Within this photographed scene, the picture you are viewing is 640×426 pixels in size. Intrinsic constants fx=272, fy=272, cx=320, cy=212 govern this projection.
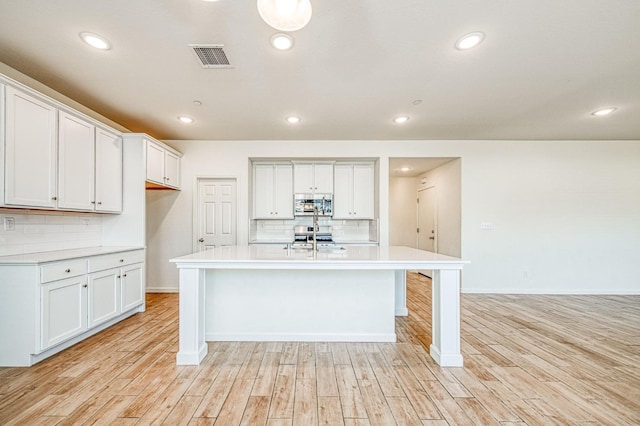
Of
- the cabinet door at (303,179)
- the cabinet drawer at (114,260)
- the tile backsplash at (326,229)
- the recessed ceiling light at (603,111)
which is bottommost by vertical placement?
the cabinet drawer at (114,260)

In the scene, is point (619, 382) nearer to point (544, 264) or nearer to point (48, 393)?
point (544, 264)

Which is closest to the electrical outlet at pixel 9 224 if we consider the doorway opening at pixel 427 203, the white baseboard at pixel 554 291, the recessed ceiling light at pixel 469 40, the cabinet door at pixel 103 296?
the cabinet door at pixel 103 296

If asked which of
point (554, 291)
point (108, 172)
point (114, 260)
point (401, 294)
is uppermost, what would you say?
point (108, 172)

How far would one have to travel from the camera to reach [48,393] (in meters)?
1.84

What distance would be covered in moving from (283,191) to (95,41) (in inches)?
123

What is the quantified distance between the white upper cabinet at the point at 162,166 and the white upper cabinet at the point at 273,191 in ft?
4.16

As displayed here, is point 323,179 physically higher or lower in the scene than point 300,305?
higher

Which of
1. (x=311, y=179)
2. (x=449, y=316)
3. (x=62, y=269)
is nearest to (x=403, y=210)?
(x=311, y=179)

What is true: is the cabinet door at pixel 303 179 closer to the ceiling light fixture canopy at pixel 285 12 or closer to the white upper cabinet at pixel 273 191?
the white upper cabinet at pixel 273 191

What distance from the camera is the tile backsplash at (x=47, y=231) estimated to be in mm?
2494

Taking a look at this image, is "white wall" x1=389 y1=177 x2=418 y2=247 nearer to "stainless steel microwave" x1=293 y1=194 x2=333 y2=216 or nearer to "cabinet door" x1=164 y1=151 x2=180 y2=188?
"stainless steel microwave" x1=293 y1=194 x2=333 y2=216

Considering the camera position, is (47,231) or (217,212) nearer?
(47,231)

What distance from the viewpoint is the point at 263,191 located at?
491 cm

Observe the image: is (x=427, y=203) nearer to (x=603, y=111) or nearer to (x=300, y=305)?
(x=603, y=111)
